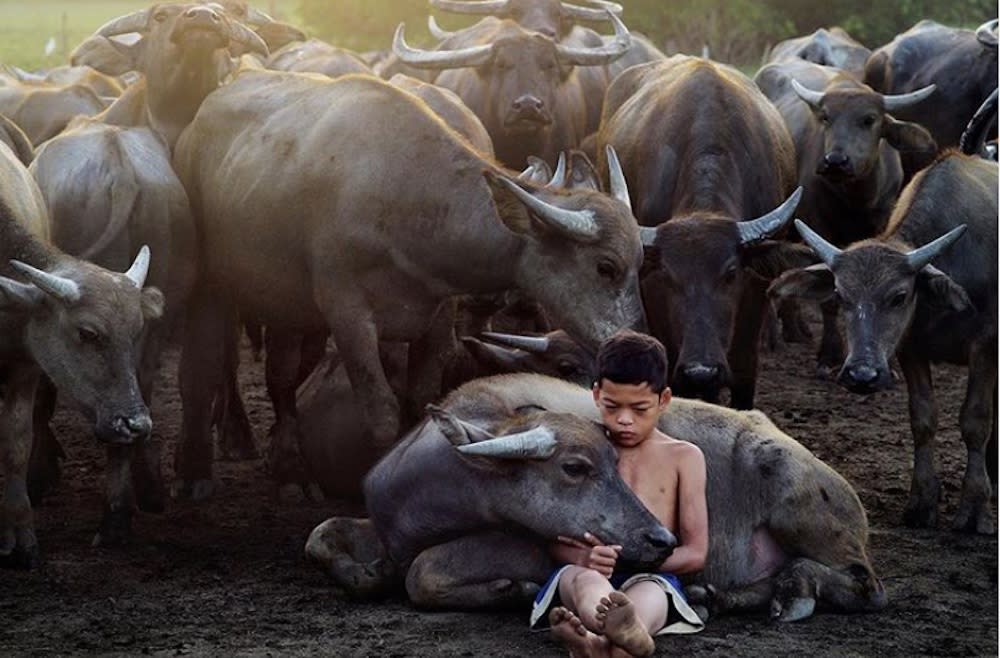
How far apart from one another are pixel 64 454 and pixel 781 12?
83.9ft

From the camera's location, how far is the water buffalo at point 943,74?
16.0 meters

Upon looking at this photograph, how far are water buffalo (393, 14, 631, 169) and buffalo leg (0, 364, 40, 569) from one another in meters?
4.89

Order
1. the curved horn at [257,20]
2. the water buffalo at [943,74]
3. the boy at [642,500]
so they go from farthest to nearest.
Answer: the water buffalo at [943,74] → the curved horn at [257,20] → the boy at [642,500]

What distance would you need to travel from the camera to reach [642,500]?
6.35 meters

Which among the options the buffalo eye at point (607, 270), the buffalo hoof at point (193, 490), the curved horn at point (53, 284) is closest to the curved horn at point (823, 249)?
the buffalo eye at point (607, 270)

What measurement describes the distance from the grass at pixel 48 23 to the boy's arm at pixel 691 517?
996 inches

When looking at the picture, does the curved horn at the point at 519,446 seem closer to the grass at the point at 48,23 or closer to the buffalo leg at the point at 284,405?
the buffalo leg at the point at 284,405

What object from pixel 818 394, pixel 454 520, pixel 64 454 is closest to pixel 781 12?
pixel 818 394

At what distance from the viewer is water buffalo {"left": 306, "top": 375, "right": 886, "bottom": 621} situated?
628 centimetres

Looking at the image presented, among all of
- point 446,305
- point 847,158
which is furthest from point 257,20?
point 446,305

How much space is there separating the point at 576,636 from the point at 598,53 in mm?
7946

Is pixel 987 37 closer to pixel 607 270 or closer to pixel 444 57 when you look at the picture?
pixel 444 57

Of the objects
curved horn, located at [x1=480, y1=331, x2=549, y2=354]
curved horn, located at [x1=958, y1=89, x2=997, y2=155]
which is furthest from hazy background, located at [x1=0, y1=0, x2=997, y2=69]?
curved horn, located at [x1=480, y1=331, x2=549, y2=354]

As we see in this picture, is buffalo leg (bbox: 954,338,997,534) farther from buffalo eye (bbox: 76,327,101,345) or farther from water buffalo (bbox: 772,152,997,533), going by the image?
buffalo eye (bbox: 76,327,101,345)
